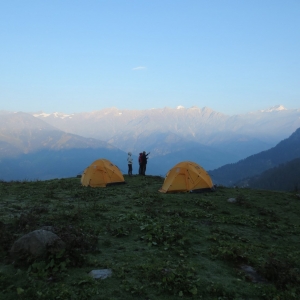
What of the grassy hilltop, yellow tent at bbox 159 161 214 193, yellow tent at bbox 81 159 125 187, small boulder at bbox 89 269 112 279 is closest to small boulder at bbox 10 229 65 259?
the grassy hilltop

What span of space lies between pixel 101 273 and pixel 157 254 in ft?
7.47

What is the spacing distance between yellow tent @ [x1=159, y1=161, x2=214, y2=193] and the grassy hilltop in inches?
248

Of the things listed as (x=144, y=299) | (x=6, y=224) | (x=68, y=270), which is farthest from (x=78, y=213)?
(x=144, y=299)

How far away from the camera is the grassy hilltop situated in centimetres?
734

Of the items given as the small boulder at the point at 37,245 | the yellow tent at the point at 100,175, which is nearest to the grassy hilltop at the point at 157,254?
the small boulder at the point at 37,245

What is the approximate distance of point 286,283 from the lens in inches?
313

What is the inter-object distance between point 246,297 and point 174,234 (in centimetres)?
427

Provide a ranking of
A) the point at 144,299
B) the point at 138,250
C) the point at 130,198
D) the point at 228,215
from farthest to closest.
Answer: the point at 130,198, the point at 228,215, the point at 138,250, the point at 144,299

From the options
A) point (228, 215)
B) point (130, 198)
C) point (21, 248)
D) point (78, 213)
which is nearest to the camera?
point (21, 248)

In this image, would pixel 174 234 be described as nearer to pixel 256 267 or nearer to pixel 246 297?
pixel 256 267

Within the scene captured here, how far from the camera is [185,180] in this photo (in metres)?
24.2

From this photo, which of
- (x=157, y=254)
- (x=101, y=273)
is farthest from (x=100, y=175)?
(x=101, y=273)

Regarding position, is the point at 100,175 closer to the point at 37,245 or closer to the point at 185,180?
the point at 185,180

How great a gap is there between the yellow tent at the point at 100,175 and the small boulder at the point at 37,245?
17.8 m
